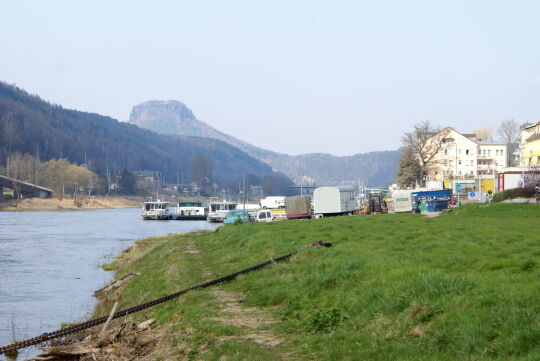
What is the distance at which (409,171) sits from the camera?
130375mm

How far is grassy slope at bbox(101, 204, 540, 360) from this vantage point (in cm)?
1085

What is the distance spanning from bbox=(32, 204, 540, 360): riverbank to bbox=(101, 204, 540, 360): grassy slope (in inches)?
1.0

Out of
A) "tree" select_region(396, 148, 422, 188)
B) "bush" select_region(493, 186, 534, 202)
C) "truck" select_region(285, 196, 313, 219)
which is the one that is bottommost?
"truck" select_region(285, 196, 313, 219)

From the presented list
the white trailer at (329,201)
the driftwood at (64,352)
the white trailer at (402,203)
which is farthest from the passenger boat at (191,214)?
the driftwood at (64,352)

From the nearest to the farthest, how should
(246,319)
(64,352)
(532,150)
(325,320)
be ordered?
(325,320) < (64,352) < (246,319) < (532,150)

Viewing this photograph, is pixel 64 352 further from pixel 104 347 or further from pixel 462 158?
pixel 462 158

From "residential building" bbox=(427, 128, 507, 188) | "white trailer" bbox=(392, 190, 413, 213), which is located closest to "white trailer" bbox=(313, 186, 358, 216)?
"white trailer" bbox=(392, 190, 413, 213)

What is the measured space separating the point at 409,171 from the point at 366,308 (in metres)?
119

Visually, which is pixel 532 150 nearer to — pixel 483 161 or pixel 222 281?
pixel 483 161

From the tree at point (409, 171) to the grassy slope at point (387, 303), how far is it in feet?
345

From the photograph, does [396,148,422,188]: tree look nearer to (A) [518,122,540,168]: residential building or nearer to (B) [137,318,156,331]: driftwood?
(A) [518,122,540,168]: residential building

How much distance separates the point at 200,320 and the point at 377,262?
5.37 metres

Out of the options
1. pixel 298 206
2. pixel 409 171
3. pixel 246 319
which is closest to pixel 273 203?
pixel 409 171

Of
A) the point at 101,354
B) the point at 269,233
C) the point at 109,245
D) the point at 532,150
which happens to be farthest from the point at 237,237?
the point at 532,150
